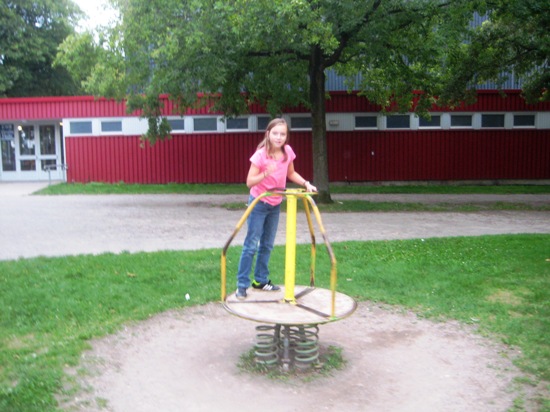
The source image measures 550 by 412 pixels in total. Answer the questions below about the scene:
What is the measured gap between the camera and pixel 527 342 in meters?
5.40

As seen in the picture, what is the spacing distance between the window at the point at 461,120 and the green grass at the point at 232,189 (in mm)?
2550

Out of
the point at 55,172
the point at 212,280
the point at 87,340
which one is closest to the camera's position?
the point at 87,340

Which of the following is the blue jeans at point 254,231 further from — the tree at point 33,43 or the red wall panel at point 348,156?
the tree at point 33,43

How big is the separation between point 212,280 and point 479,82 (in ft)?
44.5

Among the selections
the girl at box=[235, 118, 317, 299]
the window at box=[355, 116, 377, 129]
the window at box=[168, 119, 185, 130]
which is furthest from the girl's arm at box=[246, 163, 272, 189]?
the window at box=[355, 116, 377, 129]

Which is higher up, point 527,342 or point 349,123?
point 349,123

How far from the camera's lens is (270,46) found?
14.4m

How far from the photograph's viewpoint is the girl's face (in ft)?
17.2

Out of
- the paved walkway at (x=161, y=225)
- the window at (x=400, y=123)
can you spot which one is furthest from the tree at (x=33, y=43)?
the window at (x=400, y=123)

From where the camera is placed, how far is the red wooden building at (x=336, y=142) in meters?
23.8

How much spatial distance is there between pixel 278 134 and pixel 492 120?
21.2 metres

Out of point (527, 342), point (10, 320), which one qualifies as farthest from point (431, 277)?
point (10, 320)

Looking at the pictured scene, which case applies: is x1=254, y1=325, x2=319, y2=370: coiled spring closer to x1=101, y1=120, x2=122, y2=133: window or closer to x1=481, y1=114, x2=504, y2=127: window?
x1=101, y1=120, x2=122, y2=133: window

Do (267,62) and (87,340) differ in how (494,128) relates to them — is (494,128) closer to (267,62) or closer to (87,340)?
(267,62)
